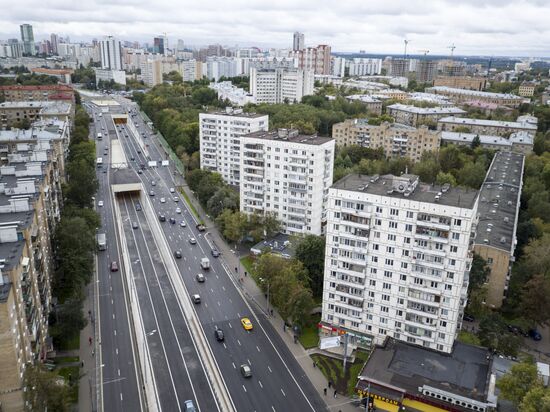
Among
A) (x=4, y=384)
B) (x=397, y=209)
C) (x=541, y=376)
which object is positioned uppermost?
(x=397, y=209)

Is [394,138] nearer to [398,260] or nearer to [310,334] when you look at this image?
[310,334]

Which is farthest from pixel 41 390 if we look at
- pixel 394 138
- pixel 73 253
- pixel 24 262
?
pixel 394 138

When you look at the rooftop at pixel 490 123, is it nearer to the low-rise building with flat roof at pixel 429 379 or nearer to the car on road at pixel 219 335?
the low-rise building with flat roof at pixel 429 379

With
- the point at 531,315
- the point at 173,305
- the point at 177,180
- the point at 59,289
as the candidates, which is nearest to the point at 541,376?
the point at 531,315

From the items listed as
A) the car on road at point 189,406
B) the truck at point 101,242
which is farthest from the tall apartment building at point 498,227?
the truck at point 101,242

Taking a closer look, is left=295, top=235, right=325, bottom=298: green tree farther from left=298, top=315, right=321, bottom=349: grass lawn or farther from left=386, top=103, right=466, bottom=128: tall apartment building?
left=386, top=103, right=466, bottom=128: tall apartment building

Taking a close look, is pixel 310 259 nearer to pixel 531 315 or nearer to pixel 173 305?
pixel 173 305

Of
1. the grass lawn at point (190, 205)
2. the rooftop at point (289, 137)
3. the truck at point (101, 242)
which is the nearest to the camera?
the truck at point (101, 242)
